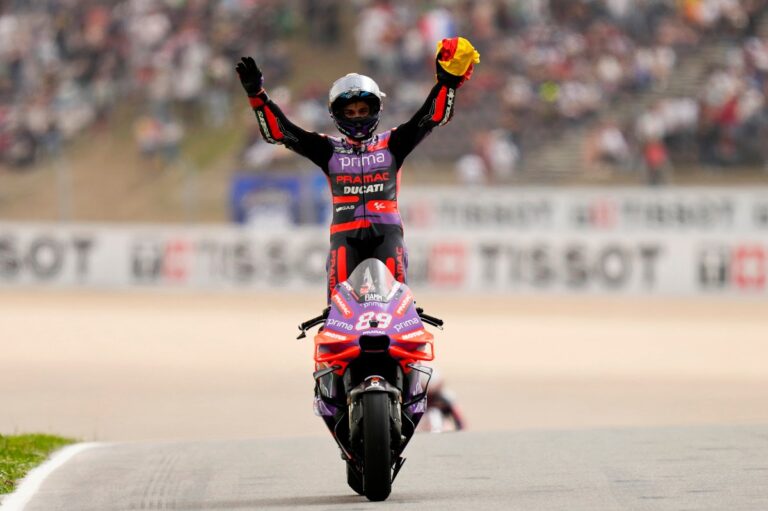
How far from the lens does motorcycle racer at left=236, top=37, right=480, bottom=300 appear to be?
25.6ft

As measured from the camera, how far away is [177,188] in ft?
101

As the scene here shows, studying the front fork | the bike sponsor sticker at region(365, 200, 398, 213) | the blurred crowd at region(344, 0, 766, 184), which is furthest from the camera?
the blurred crowd at region(344, 0, 766, 184)

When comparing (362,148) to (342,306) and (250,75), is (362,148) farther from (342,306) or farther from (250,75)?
(342,306)

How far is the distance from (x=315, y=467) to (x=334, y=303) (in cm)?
177

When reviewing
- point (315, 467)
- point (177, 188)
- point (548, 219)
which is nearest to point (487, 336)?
point (548, 219)

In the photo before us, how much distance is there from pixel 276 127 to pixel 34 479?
2.27m

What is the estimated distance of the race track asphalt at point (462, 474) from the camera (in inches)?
285

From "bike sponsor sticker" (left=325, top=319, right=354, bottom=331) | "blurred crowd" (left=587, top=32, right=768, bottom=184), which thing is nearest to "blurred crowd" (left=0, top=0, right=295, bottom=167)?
"blurred crowd" (left=587, top=32, right=768, bottom=184)

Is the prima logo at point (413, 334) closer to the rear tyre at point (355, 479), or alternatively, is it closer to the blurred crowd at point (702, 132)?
the rear tyre at point (355, 479)

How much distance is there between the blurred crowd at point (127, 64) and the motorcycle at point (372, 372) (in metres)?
24.4

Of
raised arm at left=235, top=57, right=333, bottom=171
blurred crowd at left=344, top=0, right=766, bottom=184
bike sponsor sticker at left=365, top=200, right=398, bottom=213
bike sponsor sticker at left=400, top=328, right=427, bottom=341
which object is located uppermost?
blurred crowd at left=344, top=0, right=766, bottom=184

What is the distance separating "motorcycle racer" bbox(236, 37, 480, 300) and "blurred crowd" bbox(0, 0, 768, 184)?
20580 mm

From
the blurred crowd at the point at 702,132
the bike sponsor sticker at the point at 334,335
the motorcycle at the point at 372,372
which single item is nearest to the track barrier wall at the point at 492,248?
the blurred crowd at the point at 702,132

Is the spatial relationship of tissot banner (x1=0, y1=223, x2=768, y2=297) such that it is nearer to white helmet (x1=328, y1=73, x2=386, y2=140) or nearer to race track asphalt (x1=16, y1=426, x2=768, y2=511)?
race track asphalt (x1=16, y1=426, x2=768, y2=511)
